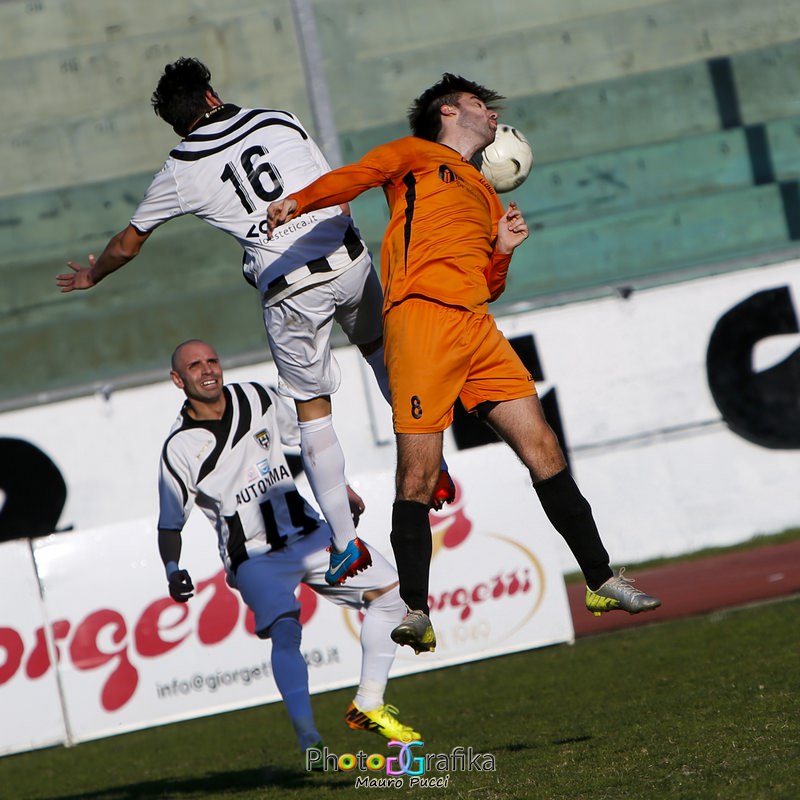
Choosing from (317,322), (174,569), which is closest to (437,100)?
(317,322)

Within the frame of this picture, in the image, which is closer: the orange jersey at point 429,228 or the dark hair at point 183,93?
the orange jersey at point 429,228

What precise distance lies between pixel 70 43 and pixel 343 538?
8760mm

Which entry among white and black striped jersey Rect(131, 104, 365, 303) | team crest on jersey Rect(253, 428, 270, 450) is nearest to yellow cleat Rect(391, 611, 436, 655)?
white and black striped jersey Rect(131, 104, 365, 303)

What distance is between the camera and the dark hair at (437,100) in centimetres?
529

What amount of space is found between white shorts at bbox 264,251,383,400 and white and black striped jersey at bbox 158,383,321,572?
986 millimetres

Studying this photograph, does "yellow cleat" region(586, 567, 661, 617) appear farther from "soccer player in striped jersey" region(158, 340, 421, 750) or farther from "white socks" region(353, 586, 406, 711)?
"soccer player in striped jersey" region(158, 340, 421, 750)

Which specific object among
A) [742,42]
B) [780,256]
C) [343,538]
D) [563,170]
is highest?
[742,42]

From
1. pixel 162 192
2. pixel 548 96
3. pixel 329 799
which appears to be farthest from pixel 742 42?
pixel 329 799

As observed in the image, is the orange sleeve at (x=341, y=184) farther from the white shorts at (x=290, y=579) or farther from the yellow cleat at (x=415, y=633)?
Result: the white shorts at (x=290, y=579)

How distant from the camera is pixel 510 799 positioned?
14.3 ft

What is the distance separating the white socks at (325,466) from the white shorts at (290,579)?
0.63 m

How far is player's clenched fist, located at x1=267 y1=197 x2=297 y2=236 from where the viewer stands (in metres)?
4.62

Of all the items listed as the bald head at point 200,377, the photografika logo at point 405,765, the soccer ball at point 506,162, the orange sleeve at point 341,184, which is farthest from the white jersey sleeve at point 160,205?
the photografika logo at point 405,765

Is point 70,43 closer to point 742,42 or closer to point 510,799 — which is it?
point 742,42
